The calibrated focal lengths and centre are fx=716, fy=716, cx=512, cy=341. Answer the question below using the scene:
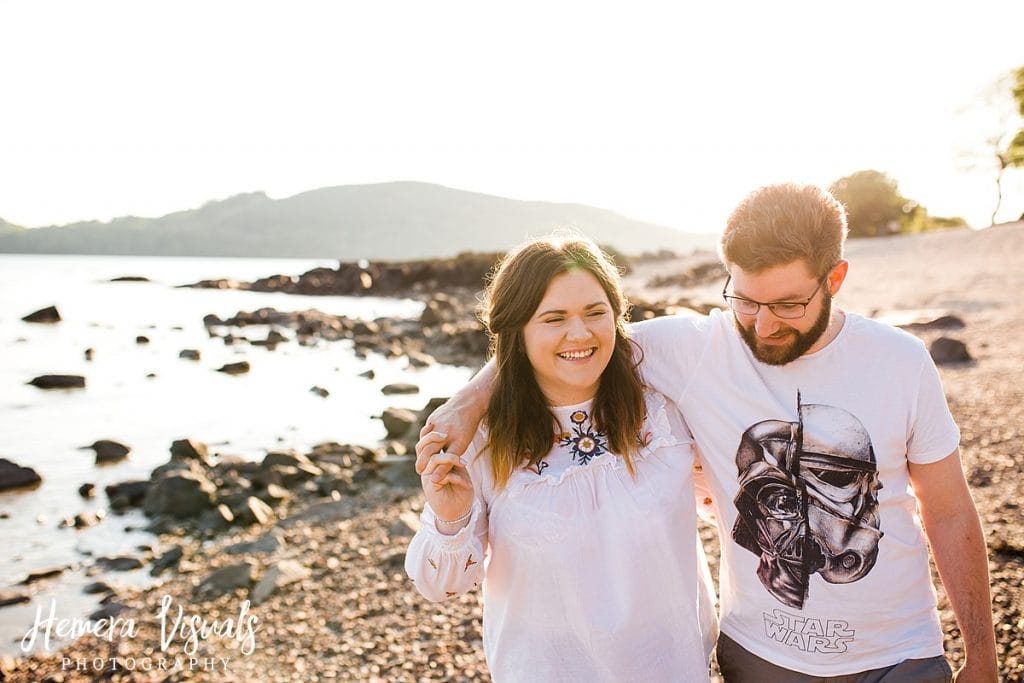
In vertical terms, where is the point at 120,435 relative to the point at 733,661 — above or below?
below

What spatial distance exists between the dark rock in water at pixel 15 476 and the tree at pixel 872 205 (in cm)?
3657

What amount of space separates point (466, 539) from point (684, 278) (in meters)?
29.6

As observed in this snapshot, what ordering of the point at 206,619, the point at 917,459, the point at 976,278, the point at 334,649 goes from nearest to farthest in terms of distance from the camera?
the point at 917,459 → the point at 334,649 → the point at 206,619 → the point at 976,278

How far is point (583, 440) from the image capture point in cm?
305

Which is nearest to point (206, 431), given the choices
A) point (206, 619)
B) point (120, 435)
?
point (120, 435)

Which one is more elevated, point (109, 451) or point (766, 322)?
point (766, 322)

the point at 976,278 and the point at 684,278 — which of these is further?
the point at 684,278

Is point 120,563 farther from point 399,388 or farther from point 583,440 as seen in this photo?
point 399,388

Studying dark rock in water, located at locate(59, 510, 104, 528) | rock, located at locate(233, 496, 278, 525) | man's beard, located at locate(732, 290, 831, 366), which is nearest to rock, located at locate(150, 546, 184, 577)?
rock, located at locate(233, 496, 278, 525)

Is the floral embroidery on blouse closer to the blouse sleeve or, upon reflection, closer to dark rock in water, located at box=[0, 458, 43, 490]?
the blouse sleeve

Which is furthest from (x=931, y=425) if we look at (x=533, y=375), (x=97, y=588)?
(x=97, y=588)

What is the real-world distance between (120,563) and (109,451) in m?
4.58

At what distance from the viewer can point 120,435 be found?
41.6 ft

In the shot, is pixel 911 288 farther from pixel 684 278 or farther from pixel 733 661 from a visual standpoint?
pixel 733 661
